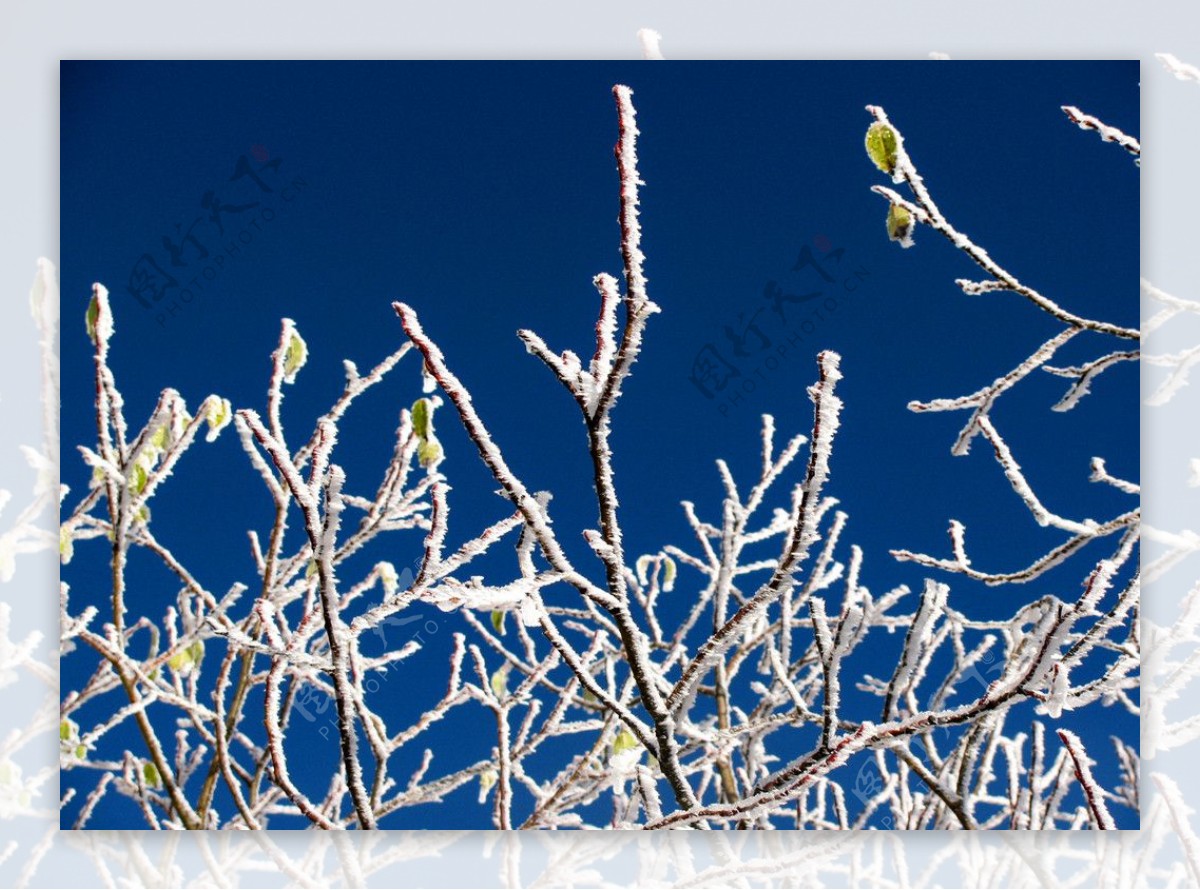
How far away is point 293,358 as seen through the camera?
4.47 feet

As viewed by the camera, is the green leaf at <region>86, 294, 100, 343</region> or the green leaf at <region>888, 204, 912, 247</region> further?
the green leaf at <region>86, 294, 100, 343</region>

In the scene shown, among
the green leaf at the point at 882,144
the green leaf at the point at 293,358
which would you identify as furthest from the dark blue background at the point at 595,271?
the green leaf at the point at 882,144

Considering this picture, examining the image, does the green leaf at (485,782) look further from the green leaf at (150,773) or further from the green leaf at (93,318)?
the green leaf at (93,318)

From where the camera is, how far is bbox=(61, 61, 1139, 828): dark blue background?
137 cm

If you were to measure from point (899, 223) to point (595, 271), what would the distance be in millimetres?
383

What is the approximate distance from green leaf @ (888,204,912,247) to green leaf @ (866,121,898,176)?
0.06 meters

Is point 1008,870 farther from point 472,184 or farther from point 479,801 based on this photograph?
point 472,184

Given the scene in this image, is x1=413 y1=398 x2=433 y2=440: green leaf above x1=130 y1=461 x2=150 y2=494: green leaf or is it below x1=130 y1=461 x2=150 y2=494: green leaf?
above

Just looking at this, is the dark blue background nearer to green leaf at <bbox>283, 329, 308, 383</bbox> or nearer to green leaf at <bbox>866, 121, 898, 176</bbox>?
green leaf at <bbox>283, 329, 308, 383</bbox>

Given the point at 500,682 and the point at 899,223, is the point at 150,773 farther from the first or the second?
the point at 899,223

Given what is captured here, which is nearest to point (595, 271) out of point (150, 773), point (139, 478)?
point (139, 478)

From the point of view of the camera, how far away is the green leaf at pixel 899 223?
4.15 ft

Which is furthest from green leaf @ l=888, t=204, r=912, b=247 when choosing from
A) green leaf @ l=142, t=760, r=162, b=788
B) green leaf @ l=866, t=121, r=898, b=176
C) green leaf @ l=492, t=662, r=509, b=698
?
green leaf @ l=142, t=760, r=162, b=788

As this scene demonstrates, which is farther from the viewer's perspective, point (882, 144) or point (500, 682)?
point (500, 682)
